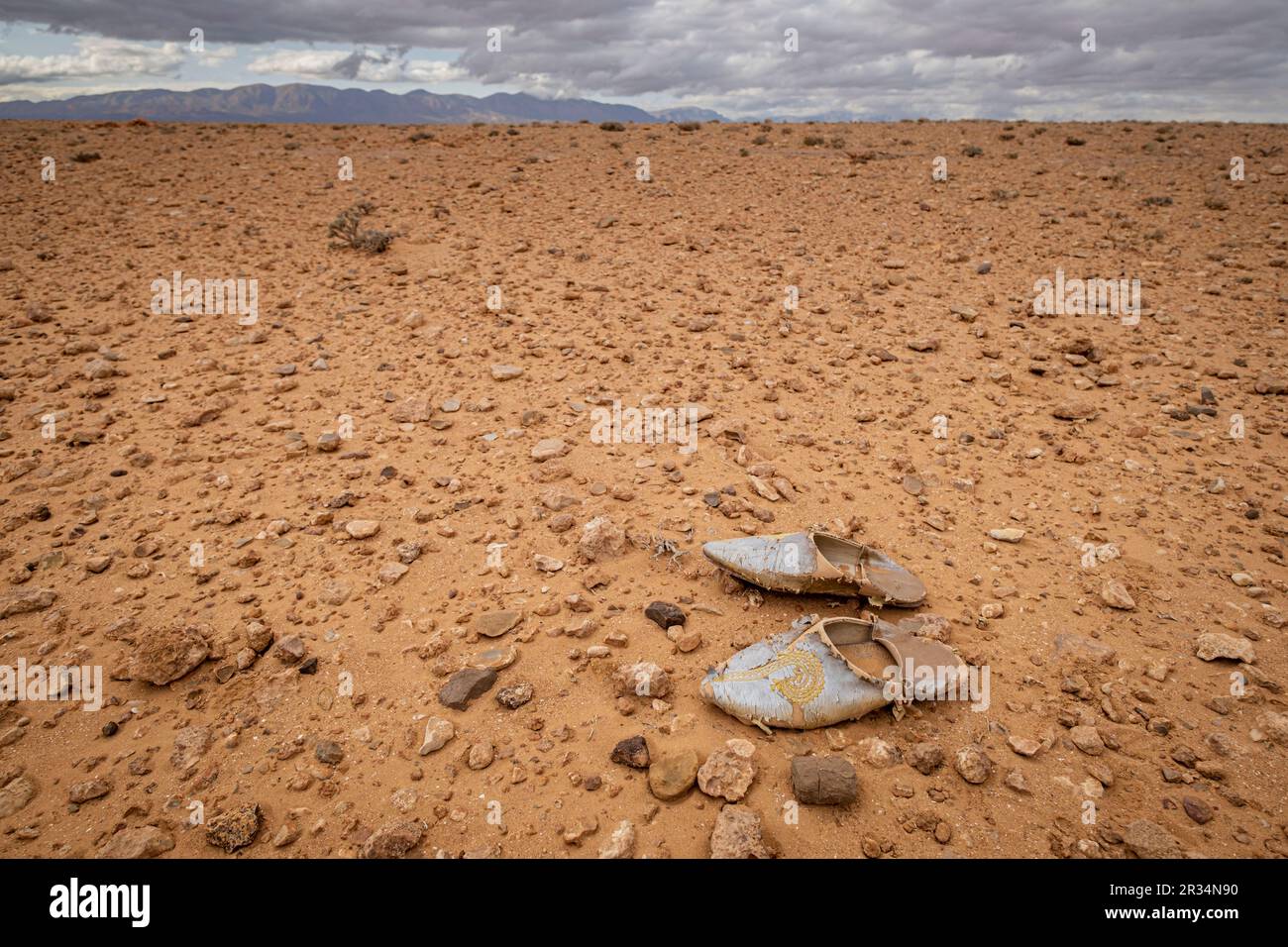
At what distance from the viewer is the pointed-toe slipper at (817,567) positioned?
3.41 m

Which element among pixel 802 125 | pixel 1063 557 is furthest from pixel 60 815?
pixel 802 125

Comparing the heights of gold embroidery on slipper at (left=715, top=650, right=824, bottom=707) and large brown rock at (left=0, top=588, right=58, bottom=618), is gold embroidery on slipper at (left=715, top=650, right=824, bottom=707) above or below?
below

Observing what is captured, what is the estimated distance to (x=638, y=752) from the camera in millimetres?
2672

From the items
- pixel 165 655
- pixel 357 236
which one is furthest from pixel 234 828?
pixel 357 236

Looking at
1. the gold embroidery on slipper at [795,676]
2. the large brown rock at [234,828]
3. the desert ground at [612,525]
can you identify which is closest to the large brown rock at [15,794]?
the desert ground at [612,525]

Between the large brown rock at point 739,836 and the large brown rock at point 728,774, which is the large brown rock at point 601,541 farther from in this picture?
the large brown rock at point 739,836

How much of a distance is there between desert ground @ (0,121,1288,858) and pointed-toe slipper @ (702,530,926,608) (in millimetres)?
165

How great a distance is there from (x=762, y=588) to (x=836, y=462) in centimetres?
168

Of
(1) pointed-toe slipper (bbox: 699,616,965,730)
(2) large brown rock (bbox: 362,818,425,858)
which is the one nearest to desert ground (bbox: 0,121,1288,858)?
(2) large brown rock (bbox: 362,818,425,858)

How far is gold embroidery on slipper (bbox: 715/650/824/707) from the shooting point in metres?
2.81

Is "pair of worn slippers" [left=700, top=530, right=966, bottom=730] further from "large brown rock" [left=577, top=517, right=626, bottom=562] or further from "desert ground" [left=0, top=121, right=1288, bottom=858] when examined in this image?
"large brown rock" [left=577, top=517, right=626, bottom=562]

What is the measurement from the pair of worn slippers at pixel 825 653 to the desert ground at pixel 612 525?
5.0 inches

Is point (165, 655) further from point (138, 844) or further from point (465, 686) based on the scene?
point (465, 686)

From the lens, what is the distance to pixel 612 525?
397cm
